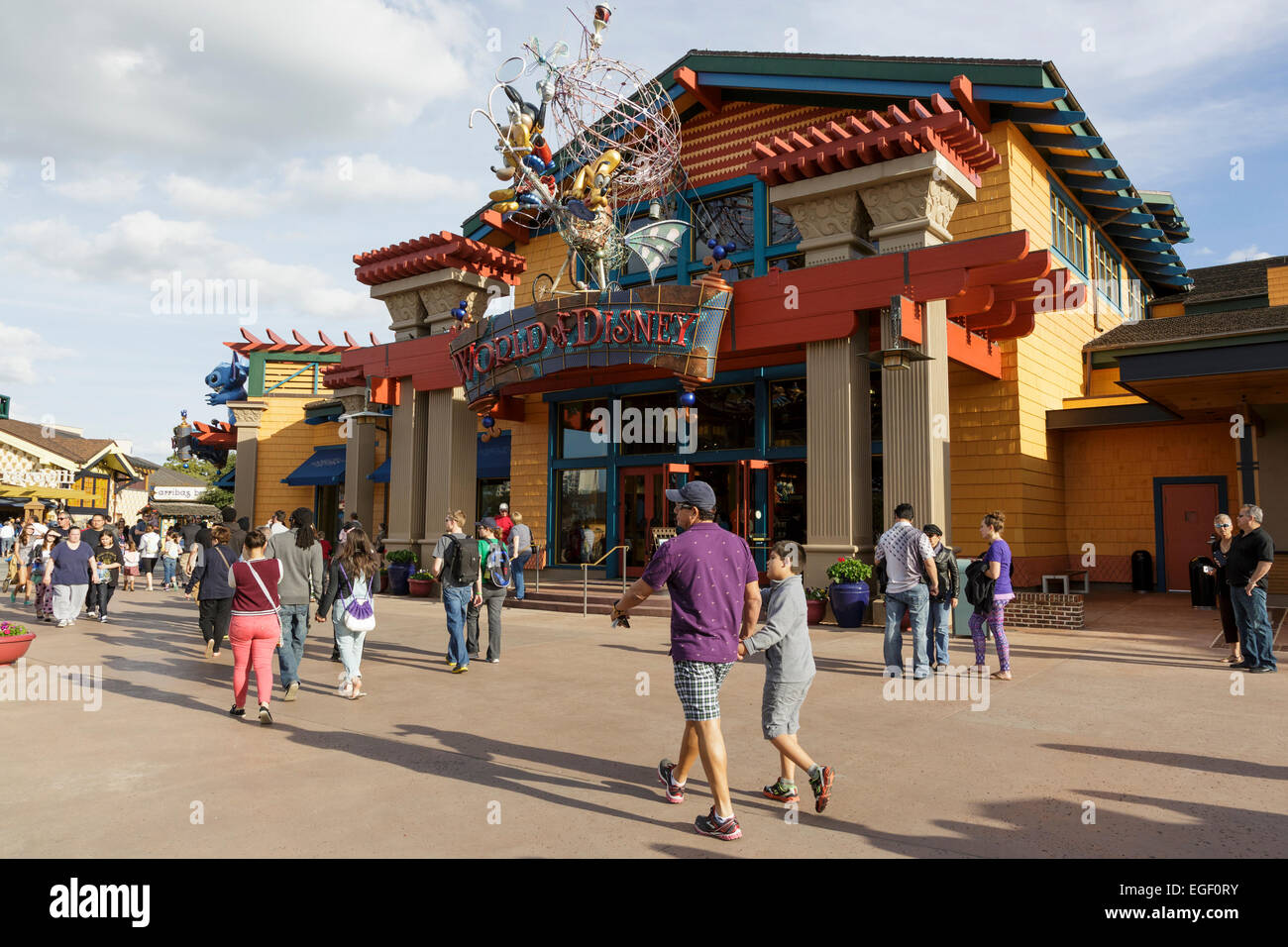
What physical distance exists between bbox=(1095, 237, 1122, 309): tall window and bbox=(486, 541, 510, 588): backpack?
17.5 meters

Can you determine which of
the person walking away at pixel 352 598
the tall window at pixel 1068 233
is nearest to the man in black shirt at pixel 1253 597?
the person walking away at pixel 352 598

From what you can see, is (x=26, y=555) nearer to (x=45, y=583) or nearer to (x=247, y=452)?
(x=45, y=583)

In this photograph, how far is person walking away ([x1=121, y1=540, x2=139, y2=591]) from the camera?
69.9 ft

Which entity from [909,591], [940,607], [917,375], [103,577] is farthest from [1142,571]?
[103,577]

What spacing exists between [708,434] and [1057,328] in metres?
7.94

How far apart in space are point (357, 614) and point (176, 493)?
6404 cm

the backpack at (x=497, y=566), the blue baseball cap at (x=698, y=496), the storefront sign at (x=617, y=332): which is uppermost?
the storefront sign at (x=617, y=332)

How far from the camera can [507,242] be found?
924 inches

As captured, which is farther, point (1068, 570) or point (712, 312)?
point (1068, 570)

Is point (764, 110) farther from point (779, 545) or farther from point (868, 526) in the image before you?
point (779, 545)

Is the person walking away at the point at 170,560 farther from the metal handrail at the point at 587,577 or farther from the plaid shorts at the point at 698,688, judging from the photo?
the plaid shorts at the point at 698,688

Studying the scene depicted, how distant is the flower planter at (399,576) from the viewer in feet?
66.7

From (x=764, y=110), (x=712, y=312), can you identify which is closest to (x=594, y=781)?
(x=712, y=312)

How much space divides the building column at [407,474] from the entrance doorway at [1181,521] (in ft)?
56.3
